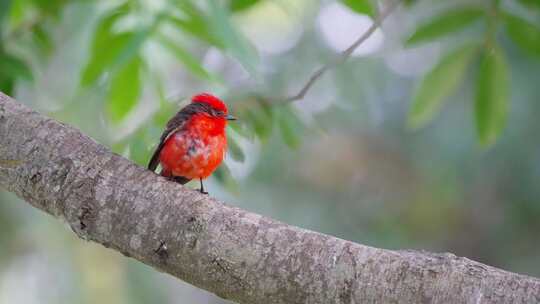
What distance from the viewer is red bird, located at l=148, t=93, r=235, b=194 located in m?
4.29

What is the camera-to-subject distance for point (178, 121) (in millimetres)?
4496

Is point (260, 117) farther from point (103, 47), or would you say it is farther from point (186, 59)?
point (103, 47)

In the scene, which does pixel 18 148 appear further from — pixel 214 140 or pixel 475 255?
pixel 475 255

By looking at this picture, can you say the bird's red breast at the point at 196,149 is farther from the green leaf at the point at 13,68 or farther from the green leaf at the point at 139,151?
the green leaf at the point at 13,68

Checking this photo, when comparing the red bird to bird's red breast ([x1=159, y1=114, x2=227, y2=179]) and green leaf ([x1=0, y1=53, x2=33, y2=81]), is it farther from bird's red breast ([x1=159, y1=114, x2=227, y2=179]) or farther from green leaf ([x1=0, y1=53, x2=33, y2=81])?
green leaf ([x1=0, y1=53, x2=33, y2=81])

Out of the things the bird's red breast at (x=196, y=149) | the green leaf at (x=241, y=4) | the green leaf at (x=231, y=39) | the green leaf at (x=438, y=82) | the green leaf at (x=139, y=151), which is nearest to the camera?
the green leaf at (x=231, y=39)

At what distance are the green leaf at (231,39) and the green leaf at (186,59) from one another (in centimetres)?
39

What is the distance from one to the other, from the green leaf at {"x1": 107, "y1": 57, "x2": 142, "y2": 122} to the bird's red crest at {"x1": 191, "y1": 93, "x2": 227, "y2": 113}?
0.49 m

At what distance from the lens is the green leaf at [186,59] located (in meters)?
3.77

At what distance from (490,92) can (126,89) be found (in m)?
1.86

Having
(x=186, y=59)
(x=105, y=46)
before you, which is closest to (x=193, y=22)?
(x=186, y=59)

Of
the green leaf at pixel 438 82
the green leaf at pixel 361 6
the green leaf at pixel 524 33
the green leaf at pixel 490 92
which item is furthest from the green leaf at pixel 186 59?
the green leaf at pixel 524 33

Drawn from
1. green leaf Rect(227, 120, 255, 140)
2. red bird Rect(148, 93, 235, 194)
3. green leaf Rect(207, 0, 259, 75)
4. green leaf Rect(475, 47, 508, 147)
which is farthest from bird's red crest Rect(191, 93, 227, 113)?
green leaf Rect(475, 47, 508, 147)

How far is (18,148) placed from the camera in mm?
2826
